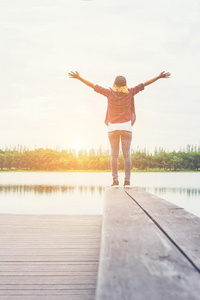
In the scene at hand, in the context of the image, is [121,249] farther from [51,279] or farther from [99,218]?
[99,218]

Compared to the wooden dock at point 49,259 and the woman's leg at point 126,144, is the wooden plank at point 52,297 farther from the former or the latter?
the woman's leg at point 126,144

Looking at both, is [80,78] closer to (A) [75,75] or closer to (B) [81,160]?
(A) [75,75]

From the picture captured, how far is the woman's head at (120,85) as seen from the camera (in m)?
5.87

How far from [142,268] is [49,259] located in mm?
2026

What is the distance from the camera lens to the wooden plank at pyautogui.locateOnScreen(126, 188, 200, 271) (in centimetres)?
176

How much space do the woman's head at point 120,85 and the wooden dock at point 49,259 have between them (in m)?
2.38

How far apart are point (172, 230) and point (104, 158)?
250 feet

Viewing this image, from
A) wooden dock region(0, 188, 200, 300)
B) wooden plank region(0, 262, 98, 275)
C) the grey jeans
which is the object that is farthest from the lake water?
wooden plank region(0, 262, 98, 275)

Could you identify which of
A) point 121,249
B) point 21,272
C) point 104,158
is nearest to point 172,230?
point 121,249

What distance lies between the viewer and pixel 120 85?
591cm

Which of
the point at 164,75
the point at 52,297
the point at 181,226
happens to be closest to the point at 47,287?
the point at 52,297

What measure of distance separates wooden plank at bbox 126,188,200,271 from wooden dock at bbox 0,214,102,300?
76 cm

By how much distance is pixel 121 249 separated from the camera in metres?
1.75

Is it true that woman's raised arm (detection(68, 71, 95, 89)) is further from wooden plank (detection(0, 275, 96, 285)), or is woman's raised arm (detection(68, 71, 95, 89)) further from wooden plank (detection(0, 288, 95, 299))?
wooden plank (detection(0, 288, 95, 299))
